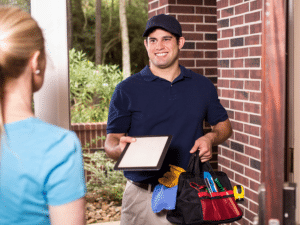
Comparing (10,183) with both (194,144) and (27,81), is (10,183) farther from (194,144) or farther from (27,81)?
(194,144)

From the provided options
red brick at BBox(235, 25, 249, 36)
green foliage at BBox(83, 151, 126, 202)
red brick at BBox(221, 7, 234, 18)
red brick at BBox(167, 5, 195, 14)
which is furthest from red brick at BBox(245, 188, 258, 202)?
green foliage at BBox(83, 151, 126, 202)

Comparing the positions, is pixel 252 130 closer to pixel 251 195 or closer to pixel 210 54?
pixel 251 195

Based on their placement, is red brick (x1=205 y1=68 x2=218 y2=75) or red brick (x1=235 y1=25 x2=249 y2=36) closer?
red brick (x1=235 y1=25 x2=249 y2=36)

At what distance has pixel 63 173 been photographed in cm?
94

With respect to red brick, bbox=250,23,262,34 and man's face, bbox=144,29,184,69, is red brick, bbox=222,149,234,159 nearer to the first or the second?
red brick, bbox=250,23,262,34

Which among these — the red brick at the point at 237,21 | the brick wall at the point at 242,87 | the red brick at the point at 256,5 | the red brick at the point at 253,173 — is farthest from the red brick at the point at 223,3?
the red brick at the point at 253,173

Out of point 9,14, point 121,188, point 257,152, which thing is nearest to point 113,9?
point 121,188

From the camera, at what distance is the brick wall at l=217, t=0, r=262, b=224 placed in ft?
8.91

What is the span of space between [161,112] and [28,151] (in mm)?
1343

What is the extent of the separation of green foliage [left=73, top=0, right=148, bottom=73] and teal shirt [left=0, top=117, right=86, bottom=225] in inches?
414

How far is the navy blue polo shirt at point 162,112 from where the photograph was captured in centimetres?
220

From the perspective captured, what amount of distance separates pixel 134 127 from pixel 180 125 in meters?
0.30

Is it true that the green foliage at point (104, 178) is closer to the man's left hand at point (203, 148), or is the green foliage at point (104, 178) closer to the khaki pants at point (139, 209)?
the khaki pants at point (139, 209)

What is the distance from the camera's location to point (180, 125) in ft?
7.20
